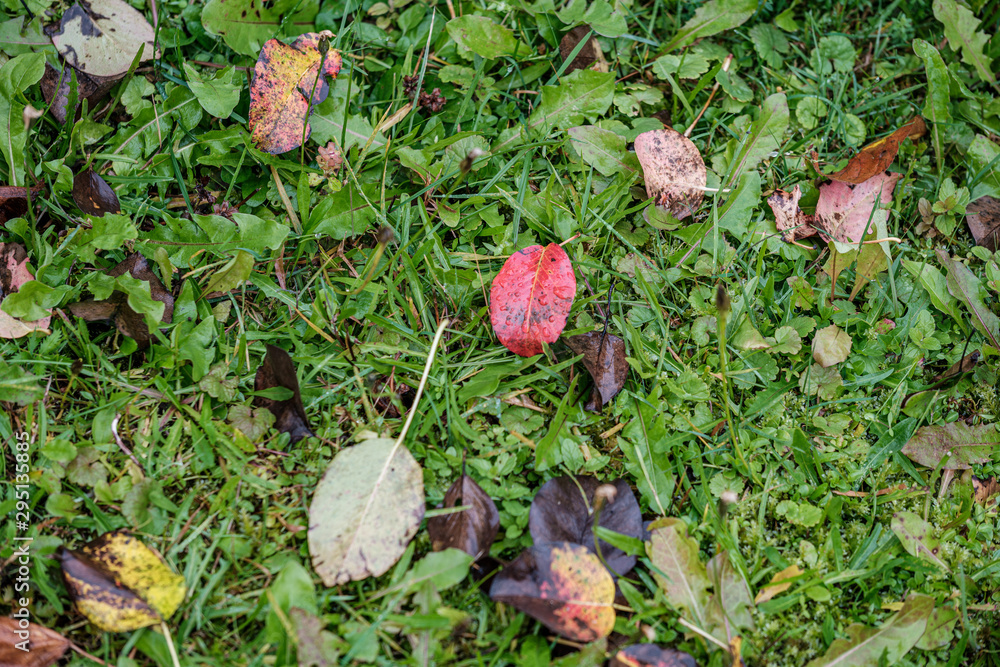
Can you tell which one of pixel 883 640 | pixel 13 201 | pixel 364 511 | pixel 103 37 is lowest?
pixel 883 640

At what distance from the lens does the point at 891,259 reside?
2.49 metres

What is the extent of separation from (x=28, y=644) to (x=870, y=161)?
3354 millimetres

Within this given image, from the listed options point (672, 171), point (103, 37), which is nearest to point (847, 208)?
point (672, 171)

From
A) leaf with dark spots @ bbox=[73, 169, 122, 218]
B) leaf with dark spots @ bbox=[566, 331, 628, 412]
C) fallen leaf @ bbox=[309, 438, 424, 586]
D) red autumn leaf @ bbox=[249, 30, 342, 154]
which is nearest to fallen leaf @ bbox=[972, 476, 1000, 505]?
leaf with dark spots @ bbox=[566, 331, 628, 412]

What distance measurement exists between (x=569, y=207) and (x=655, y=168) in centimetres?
37

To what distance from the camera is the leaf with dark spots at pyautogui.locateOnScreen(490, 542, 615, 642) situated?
5.90 ft

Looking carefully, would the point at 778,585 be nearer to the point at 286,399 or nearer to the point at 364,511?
the point at 364,511

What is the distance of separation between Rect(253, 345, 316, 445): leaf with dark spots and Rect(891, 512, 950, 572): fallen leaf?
202 centimetres

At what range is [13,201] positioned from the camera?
223 cm

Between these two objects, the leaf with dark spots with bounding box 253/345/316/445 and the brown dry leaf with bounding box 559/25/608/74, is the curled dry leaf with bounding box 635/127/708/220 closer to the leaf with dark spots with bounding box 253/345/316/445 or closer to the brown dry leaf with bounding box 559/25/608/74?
the brown dry leaf with bounding box 559/25/608/74

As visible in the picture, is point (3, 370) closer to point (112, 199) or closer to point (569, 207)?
point (112, 199)

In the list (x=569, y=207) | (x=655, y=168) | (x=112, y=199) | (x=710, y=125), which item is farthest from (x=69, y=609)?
(x=710, y=125)

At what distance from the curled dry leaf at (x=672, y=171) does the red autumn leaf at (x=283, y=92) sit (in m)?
1.31
